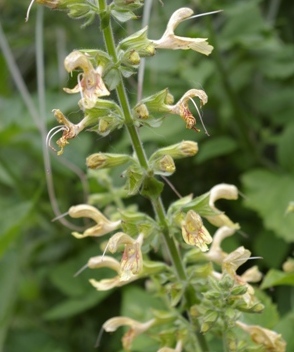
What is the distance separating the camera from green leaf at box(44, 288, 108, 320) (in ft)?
4.94

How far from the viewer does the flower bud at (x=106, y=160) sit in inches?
33.3

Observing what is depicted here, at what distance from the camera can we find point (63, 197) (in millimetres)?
1818

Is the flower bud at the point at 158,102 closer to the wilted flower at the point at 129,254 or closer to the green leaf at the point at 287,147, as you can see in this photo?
the wilted flower at the point at 129,254

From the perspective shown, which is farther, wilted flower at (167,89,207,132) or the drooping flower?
the drooping flower

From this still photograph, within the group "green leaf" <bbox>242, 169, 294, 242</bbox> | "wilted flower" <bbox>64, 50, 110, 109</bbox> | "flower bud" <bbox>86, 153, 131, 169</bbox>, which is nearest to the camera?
"wilted flower" <bbox>64, 50, 110, 109</bbox>

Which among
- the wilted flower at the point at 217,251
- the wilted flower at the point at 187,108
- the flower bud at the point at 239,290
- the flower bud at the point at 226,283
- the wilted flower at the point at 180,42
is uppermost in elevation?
the wilted flower at the point at 180,42

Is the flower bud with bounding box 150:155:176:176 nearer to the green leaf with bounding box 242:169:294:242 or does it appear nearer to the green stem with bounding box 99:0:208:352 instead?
the green stem with bounding box 99:0:208:352

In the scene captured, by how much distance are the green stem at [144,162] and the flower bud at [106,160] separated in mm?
19

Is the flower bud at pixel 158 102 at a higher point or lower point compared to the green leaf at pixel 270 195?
higher

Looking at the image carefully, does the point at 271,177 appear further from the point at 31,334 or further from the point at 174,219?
the point at 174,219

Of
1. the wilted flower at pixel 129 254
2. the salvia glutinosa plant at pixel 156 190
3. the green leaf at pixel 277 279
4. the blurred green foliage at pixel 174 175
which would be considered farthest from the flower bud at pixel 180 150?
the blurred green foliage at pixel 174 175

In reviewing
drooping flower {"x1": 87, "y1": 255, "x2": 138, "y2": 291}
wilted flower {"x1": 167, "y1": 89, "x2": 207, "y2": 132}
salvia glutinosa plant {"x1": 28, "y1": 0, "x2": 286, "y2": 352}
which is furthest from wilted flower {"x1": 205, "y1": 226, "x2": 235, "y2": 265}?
wilted flower {"x1": 167, "y1": 89, "x2": 207, "y2": 132}

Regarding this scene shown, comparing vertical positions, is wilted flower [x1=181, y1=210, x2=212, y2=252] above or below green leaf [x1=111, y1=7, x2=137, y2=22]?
below

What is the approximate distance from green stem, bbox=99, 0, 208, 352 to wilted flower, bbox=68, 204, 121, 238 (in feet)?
0.32
